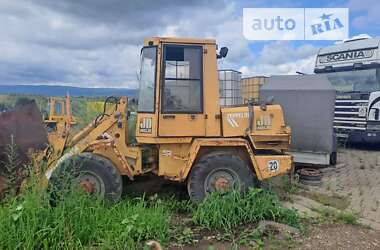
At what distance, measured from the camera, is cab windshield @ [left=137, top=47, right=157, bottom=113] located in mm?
5547

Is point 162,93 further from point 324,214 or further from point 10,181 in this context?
point 324,214

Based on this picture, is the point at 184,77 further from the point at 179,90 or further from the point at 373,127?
the point at 373,127

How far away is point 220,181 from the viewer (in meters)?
5.55

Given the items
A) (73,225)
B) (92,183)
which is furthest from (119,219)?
(92,183)

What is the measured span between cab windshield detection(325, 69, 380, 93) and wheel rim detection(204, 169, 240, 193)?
7629 millimetres

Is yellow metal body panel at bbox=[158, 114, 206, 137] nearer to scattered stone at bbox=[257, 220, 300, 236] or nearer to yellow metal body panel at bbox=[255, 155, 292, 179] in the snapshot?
yellow metal body panel at bbox=[255, 155, 292, 179]

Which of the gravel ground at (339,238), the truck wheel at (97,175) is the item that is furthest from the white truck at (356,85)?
the truck wheel at (97,175)

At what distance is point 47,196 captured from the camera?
4160 mm

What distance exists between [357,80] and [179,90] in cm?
869

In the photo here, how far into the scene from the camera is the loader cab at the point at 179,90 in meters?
5.50

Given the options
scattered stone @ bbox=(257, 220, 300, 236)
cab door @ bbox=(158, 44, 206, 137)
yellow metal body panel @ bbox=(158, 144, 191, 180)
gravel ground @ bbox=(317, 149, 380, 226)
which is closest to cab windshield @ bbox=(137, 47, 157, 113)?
cab door @ bbox=(158, 44, 206, 137)

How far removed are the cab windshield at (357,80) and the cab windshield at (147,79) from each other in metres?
8.06

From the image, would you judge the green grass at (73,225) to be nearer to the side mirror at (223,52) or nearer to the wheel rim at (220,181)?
the wheel rim at (220,181)

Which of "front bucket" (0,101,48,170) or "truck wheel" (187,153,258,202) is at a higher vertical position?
"front bucket" (0,101,48,170)
